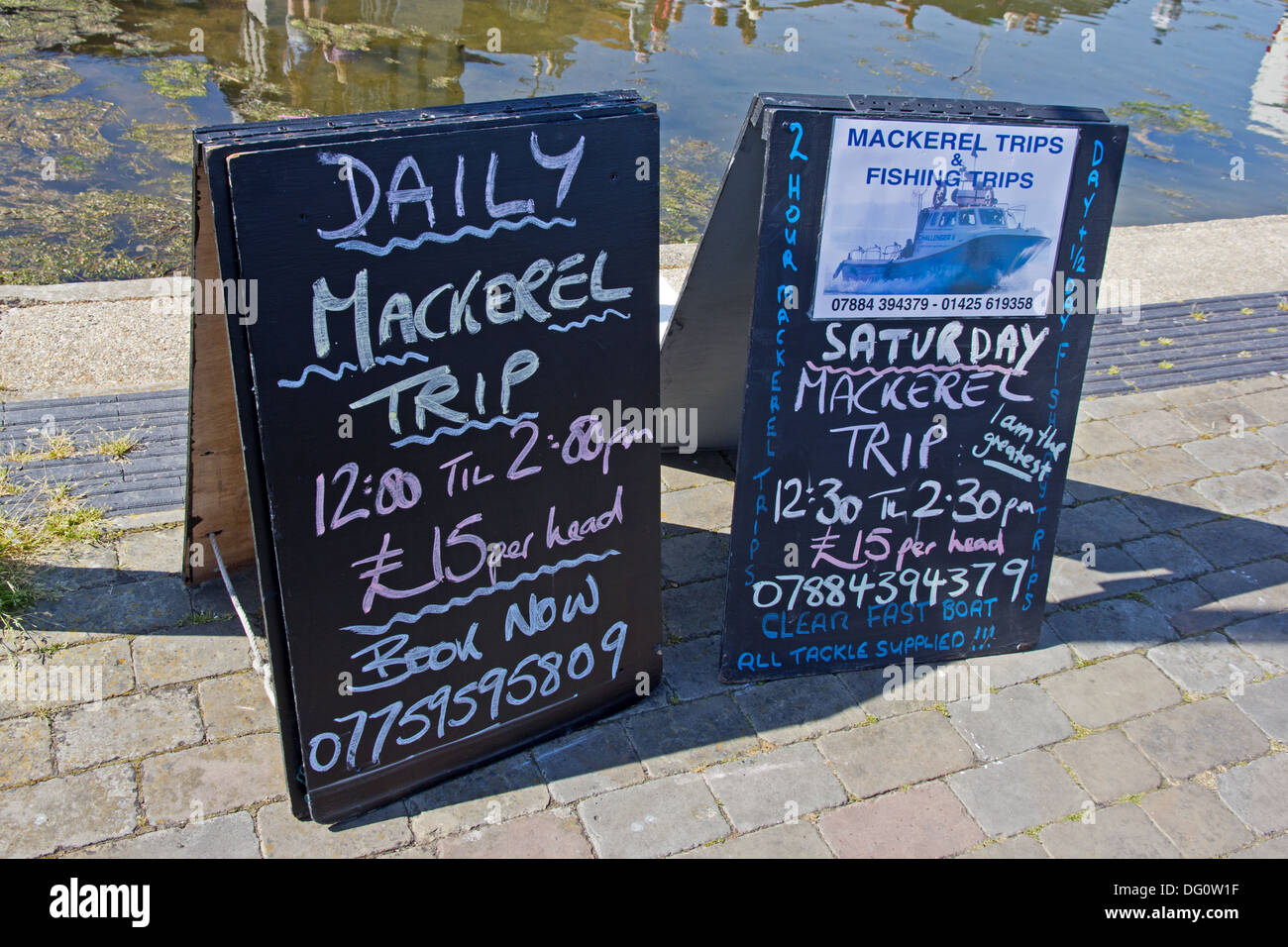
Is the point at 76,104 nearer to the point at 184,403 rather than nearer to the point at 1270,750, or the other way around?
the point at 184,403

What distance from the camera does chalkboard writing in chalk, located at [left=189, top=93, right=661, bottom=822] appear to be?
2.46 meters

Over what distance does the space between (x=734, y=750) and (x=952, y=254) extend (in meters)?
A: 1.73

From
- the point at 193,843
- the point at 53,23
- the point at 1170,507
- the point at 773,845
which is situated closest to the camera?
the point at 193,843

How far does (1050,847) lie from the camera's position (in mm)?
3090

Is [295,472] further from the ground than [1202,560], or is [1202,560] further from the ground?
[295,472]

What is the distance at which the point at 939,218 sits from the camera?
3.13 metres

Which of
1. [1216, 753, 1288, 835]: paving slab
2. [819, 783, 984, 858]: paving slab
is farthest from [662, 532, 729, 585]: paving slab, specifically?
[1216, 753, 1288, 835]: paving slab

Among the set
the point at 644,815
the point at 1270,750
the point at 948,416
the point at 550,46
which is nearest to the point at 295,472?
the point at 644,815

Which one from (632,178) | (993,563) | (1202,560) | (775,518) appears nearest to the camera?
(632,178)

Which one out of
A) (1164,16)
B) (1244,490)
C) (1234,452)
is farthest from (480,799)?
(1164,16)

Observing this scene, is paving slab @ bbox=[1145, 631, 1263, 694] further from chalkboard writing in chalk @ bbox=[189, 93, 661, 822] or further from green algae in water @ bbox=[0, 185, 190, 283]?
green algae in water @ bbox=[0, 185, 190, 283]

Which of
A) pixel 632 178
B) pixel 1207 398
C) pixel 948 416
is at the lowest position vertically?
pixel 1207 398

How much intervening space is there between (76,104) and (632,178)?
290 inches

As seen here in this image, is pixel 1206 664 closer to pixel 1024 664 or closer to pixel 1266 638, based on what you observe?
pixel 1266 638
